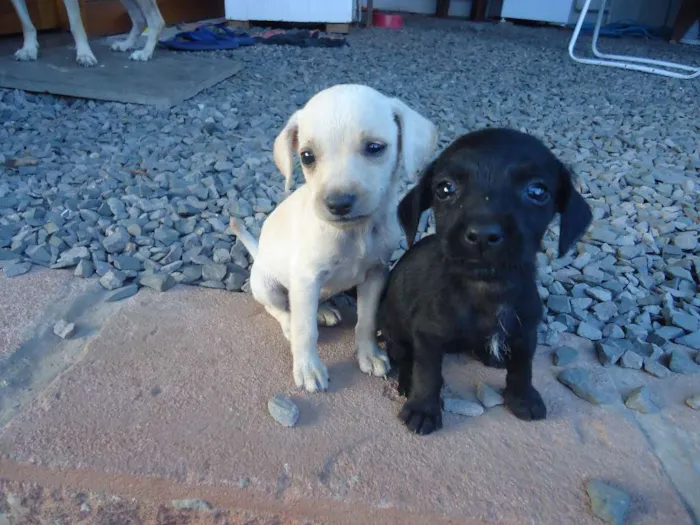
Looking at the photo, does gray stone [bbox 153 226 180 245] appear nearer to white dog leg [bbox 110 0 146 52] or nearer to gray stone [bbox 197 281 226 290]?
gray stone [bbox 197 281 226 290]

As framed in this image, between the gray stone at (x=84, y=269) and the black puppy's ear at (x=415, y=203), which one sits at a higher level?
the black puppy's ear at (x=415, y=203)

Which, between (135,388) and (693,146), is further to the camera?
(693,146)

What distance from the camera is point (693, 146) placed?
4926mm

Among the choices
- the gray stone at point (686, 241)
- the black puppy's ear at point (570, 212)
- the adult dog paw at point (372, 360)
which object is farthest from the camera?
the gray stone at point (686, 241)

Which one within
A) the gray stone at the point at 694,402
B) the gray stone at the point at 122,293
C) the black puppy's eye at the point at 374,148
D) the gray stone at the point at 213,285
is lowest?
the gray stone at the point at 213,285

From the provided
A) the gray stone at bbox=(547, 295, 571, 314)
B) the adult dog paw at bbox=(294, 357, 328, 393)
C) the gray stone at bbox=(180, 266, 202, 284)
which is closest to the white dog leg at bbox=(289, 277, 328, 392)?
the adult dog paw at bbox=(294, 357, 328, 393)

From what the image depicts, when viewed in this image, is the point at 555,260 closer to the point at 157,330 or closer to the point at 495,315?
the point at 495,315

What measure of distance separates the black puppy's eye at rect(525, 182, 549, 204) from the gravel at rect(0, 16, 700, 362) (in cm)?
88

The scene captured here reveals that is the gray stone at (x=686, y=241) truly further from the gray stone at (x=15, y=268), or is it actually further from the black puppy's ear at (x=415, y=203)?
the gray stone at (x=15, y=268)

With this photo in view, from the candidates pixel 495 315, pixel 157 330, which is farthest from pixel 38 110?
pixel 495 315

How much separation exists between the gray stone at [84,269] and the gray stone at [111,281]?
0.30 ft

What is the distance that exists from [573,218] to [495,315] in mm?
384

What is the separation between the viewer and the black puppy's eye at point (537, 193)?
5.64 ft

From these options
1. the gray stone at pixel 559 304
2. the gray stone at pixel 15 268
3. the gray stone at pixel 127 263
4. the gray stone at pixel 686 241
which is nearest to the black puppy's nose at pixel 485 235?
the gray stone at pixel 559 304
